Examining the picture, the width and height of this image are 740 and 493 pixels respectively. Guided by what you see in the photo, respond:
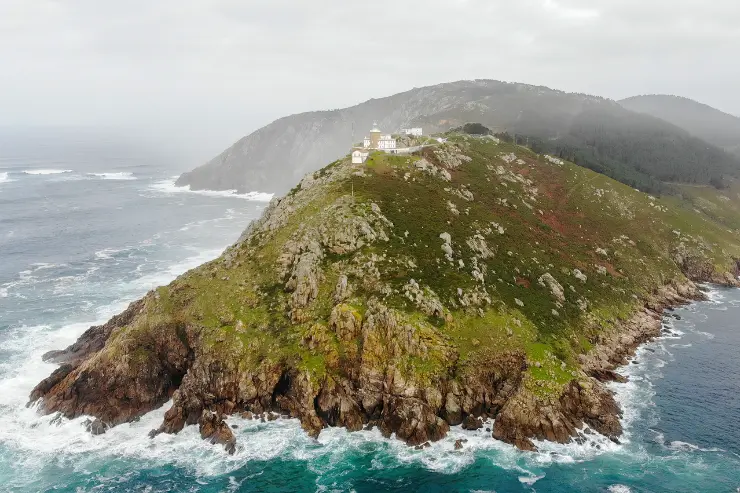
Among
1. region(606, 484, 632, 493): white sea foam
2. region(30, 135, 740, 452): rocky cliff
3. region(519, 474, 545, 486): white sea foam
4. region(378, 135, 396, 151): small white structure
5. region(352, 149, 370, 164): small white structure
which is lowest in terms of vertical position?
region(519, 474, 545, 486): white sea foam

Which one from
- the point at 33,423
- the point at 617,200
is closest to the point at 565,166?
the point at 617,200

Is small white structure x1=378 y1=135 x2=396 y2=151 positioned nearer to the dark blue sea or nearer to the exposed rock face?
the dark blue sea

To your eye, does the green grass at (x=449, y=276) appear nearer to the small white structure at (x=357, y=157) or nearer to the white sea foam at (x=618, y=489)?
the small white structure at (x=357, y=157)

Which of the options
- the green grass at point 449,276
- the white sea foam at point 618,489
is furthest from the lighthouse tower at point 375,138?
the white sea foam at point 618,489

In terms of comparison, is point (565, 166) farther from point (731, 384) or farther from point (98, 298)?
point (98, 298)

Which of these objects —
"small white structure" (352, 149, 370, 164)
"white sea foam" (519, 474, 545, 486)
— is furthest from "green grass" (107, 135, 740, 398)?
"white sea foam" (519, 474, 545, 486)

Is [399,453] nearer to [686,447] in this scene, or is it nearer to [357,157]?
[686,447]

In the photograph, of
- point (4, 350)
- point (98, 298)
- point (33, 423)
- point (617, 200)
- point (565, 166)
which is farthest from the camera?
point (565, 166)

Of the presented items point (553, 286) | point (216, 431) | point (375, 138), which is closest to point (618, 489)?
point (553, 286)
